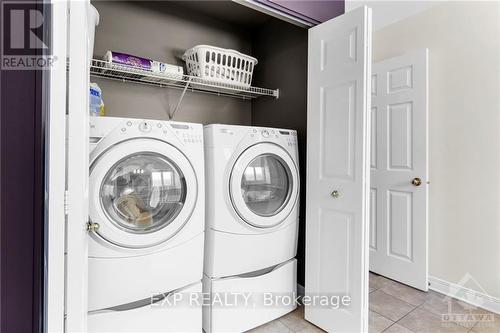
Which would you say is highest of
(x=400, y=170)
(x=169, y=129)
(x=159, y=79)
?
(x=159, y=79)

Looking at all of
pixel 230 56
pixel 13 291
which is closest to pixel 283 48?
pixel 230 56

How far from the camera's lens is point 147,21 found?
219 cm

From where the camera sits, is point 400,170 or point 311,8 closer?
point 311,8

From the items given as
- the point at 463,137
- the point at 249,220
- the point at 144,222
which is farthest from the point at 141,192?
the point at 463,137

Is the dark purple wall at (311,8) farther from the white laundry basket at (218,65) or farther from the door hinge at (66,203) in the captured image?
the door hinge at (66,203)

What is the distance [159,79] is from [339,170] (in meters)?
1.48

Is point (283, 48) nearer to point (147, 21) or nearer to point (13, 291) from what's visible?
point (147, 21)

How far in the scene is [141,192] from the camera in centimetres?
145

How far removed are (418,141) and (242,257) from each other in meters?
1.76

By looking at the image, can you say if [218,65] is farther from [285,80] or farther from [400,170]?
[400,170]

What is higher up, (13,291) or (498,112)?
(498,112)

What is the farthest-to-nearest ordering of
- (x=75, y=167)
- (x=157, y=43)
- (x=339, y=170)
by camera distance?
(x=157, y=43) < (x=339, y=170) < (x=75, y=167)

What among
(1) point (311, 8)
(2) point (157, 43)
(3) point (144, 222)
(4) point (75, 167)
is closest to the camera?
(4) point (75, 167)

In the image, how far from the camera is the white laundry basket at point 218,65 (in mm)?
2084
